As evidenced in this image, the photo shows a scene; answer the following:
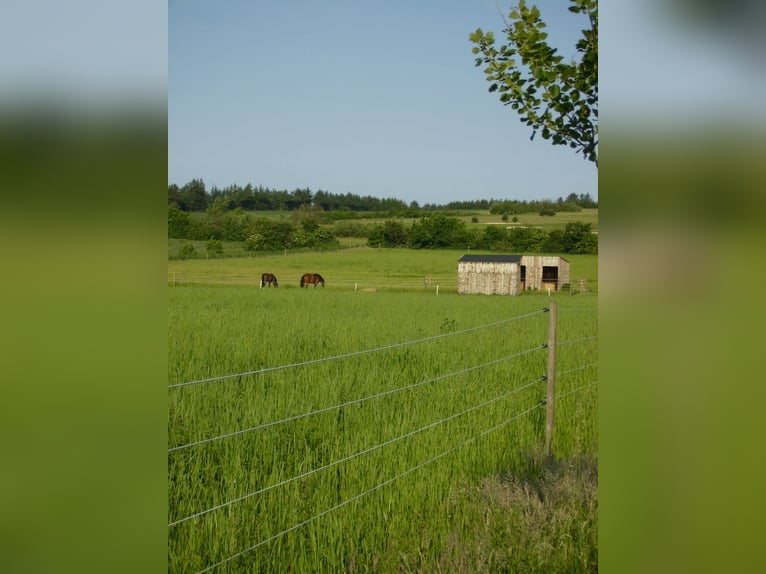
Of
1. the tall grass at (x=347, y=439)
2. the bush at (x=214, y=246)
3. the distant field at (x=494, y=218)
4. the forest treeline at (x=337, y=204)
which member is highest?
the forest treeline at (x=337, y=204)

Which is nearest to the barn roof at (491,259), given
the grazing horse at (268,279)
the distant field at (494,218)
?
the distant field at (494,218)

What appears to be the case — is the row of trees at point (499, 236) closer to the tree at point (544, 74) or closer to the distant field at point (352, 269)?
the distant field at point (352, 269)

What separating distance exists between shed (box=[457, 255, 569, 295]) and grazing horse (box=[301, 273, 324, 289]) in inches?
119

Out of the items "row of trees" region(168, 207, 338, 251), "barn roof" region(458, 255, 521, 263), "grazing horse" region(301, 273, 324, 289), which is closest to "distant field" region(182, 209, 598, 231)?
"row of trees" region(168, 207, 338, 251)

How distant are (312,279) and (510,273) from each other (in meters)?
4.25

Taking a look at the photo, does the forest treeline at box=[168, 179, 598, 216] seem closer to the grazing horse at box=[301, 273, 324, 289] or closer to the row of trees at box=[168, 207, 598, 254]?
the row of trees at box=[168, 207, 598, 254]

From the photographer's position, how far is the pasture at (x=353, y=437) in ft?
7.15

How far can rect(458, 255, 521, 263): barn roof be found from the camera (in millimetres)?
10562

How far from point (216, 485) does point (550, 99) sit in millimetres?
2169

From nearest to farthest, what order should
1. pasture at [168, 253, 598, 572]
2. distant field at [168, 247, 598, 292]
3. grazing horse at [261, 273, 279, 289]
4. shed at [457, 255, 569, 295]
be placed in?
pasture at [168, 253, 598, 572]
shed at [457, 255, 569, 295]
distant field at [168, 247, 598, 292]
grazing horse at [261, 273, 279, 289]

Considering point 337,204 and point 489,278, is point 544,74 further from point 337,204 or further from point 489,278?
Answer: point 489,278
